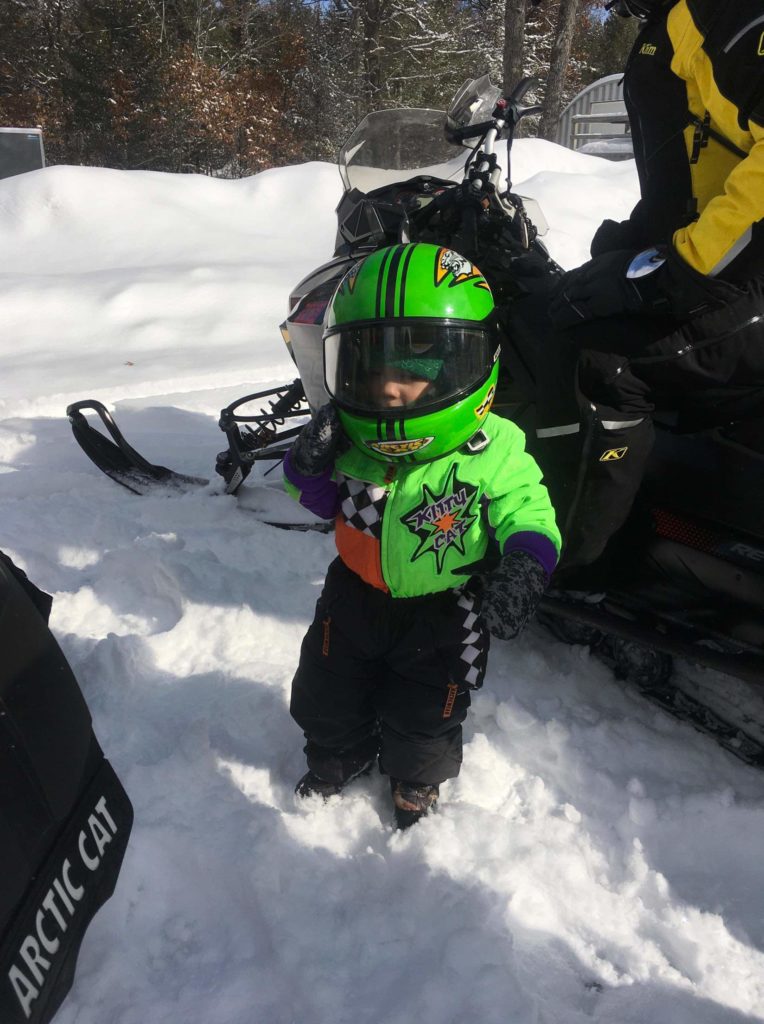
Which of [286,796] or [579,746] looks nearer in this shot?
[286,796]

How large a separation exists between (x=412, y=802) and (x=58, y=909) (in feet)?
3.29

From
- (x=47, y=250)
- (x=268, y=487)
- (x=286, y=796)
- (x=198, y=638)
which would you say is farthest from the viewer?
(x=47, y=250)

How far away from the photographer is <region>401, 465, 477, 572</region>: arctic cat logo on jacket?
1.83m

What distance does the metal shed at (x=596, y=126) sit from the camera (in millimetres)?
14523

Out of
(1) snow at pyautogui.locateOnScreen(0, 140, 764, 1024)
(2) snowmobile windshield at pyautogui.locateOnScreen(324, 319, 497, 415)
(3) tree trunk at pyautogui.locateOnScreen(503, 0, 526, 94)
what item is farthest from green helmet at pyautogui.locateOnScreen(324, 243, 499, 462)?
(3) tree trunk at pyautogui.locateOnScreen(503, 0, 526, 94)

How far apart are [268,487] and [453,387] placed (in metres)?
1.95

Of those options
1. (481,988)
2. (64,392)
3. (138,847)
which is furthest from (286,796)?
(64,392)

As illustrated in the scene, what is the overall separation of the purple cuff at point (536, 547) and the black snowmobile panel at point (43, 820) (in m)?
0.88

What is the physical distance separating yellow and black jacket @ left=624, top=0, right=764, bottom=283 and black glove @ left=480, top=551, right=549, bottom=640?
0.81 m

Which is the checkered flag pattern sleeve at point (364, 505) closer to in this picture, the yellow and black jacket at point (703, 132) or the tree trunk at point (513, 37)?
the yellow and black jacket at point (703, 132)

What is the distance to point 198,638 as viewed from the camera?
2.64 meters

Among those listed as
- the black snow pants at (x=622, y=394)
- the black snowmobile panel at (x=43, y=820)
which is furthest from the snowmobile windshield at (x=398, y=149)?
the black snowmobile panel at (x=43, y=820)

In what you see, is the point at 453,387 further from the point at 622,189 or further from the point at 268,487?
the point at 622,189

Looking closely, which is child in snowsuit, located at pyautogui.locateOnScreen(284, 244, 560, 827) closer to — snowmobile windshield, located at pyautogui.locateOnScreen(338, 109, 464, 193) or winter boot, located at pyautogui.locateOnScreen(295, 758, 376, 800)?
winter boot, located at pyautogui.locateOnScreen(295, 758, 376, 800)
